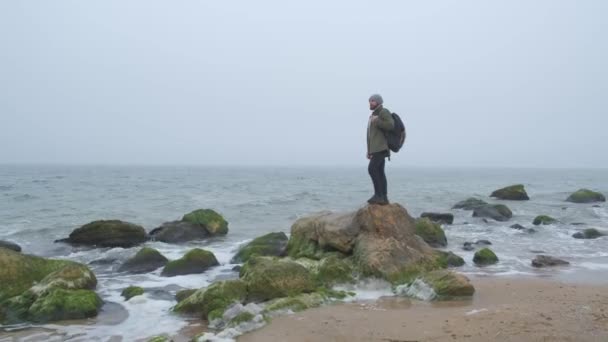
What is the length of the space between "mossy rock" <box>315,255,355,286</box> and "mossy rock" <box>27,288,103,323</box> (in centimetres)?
404

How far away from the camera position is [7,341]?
279 inches

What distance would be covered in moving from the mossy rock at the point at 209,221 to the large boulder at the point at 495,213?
12868 mm

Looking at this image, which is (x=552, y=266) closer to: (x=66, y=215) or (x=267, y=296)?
(x=267, y=296)

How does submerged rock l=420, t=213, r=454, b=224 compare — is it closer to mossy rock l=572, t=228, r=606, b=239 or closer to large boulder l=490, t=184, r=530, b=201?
mossy rock l=572, t=228, r=606, b=239

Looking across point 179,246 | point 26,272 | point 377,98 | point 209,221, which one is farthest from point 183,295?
point 209,221

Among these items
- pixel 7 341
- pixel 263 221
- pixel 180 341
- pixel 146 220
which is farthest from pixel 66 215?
pixel 180 341

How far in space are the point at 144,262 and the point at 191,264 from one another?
1502 mm

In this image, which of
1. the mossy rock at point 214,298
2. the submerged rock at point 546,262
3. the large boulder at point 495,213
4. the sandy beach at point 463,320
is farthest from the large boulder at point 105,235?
the large boulder at point 495,213

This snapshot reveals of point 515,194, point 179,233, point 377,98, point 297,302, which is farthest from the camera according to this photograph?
point 515,194

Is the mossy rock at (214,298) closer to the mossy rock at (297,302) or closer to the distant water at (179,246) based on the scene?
the distant water at (179,246)

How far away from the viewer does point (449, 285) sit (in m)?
8.18

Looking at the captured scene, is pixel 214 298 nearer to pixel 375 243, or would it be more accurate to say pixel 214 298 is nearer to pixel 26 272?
pixel 375 243

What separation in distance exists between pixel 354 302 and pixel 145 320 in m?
3.42

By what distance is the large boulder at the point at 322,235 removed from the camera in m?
10.8
